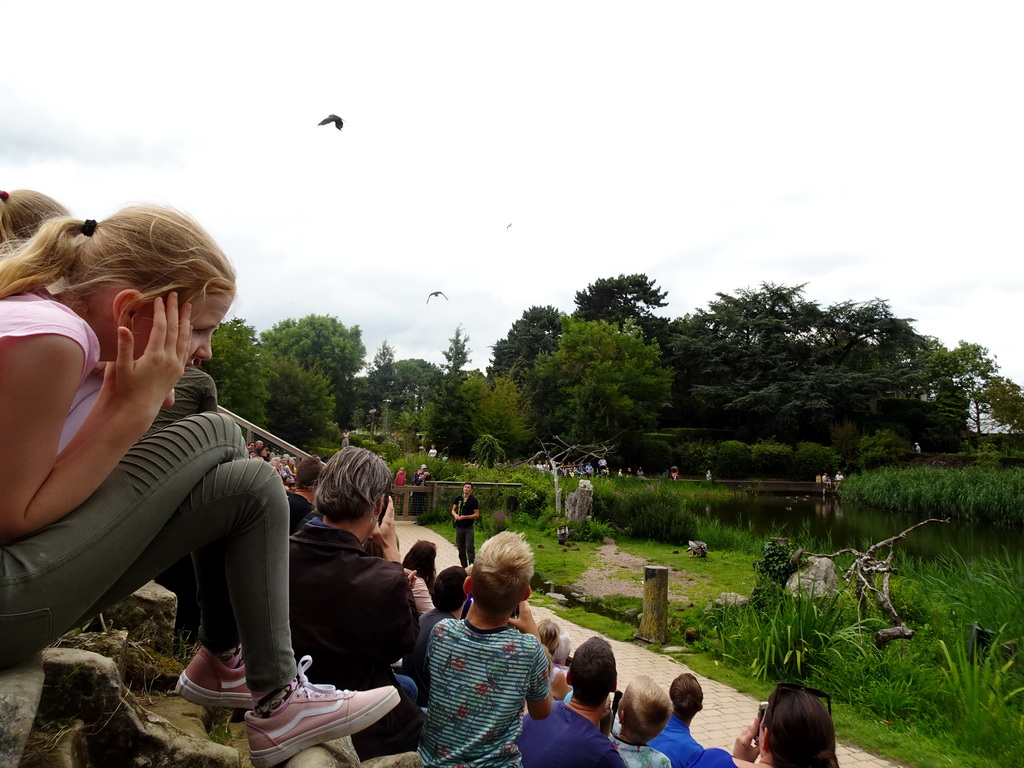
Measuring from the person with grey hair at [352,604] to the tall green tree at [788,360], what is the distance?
3578 cm

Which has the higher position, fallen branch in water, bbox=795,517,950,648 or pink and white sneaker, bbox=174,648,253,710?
pink and white sneaker, bbox=174,648,253,710

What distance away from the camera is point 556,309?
4362cm

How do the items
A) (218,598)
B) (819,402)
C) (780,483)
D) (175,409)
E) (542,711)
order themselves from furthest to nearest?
(819,402), (780,483), (175,409), (542,711), (218,598)

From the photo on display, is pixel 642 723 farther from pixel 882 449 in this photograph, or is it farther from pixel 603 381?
A: pixel 882 449

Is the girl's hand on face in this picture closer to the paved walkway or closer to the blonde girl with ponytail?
the blonde girl with ponytail

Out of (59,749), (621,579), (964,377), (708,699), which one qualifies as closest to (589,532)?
(621,579)

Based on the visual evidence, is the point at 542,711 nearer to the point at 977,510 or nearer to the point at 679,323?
the point at 977,510

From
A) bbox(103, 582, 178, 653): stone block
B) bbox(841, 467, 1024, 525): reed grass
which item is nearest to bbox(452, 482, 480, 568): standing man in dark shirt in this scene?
bbox(103, 582, 178, 653): stone block

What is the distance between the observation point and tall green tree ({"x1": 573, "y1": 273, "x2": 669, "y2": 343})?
41.4 meters

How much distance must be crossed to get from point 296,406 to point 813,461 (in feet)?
87.0

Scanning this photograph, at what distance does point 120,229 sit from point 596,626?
23.5ft

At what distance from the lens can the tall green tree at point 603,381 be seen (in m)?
29.4

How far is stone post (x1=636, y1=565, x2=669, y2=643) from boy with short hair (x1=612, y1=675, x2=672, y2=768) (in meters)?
4.66

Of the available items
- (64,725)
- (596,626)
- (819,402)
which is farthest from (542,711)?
(819,402)
